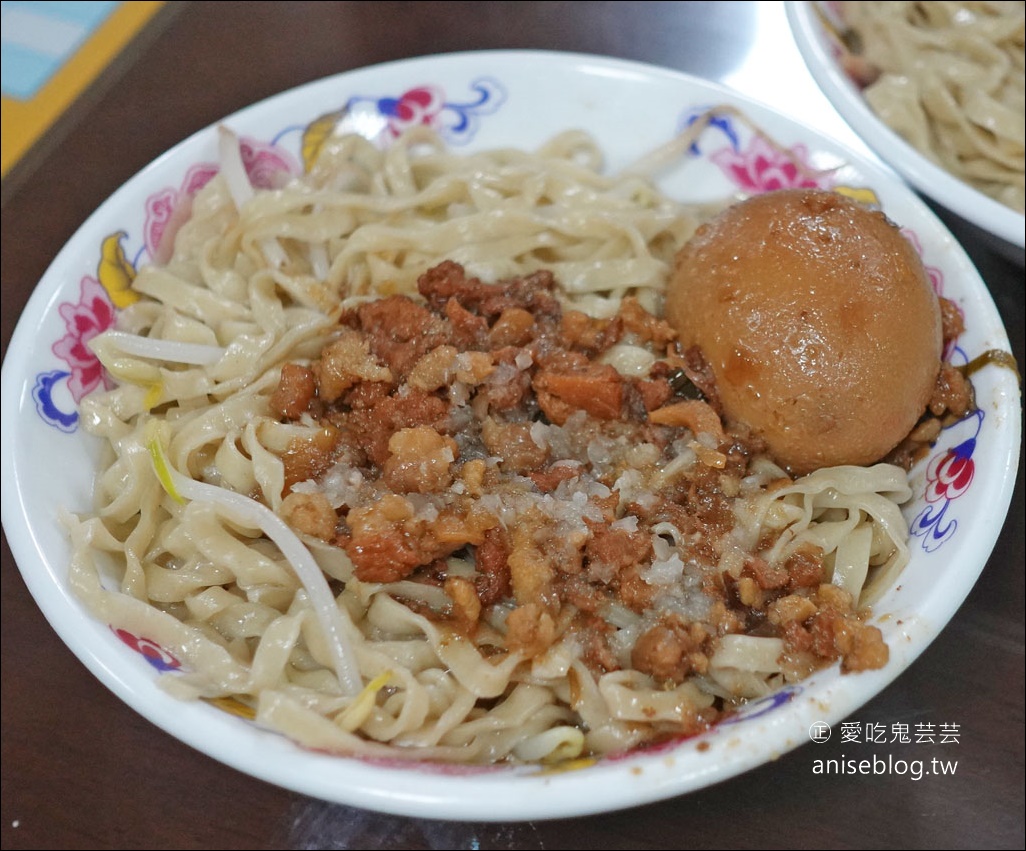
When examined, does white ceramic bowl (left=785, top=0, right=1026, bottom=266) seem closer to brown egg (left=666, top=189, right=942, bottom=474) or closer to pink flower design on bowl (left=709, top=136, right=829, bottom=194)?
pink flower design on bowl (left=709, top=136, right=829, bottom=194)

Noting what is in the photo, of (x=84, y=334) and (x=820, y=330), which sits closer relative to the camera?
(x=820, y=330)

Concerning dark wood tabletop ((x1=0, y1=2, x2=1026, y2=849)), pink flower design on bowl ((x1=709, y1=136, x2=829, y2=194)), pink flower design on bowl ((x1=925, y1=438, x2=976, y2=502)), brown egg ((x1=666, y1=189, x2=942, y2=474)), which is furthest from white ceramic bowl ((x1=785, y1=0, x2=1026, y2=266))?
pink flower design on bowl ((x1=925, y1=438, x2=976, y2=502))

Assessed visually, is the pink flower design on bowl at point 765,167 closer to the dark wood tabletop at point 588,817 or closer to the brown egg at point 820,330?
the brown egg at point 820,330

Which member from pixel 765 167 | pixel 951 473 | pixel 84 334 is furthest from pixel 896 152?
pixel 84 334

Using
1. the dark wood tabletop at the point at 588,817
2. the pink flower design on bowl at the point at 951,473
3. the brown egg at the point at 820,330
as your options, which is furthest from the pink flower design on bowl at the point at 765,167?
the pink flower design on bowl at the point at 951,473

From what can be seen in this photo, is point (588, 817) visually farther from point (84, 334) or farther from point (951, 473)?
point (84, 334)

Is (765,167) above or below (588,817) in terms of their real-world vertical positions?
above

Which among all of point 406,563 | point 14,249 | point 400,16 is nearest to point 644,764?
point 406,563

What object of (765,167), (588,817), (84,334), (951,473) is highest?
(84,334)

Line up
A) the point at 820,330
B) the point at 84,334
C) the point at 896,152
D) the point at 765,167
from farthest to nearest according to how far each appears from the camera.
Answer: the point at 765,167 → the point at 896,152 → the point at 84,334 → the point at 820,330
